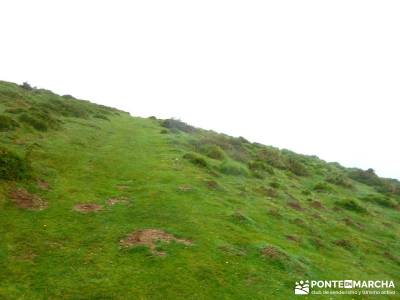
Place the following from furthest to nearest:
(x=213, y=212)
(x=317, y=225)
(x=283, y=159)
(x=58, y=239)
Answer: (x=283, y=159), (x=317, y=225), (x=213, y=212), (x=58, y=239)

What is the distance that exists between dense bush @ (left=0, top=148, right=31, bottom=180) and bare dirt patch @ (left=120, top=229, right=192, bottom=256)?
9.00 meters

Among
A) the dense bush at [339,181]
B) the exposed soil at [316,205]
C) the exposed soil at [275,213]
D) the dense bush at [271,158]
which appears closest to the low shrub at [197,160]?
the exposed soil at [275,213]

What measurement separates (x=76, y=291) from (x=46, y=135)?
90.3ft

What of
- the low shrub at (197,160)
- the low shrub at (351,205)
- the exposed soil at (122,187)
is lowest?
the exposed soil at (122,187)

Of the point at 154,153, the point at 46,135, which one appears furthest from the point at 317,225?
the point at 46,135

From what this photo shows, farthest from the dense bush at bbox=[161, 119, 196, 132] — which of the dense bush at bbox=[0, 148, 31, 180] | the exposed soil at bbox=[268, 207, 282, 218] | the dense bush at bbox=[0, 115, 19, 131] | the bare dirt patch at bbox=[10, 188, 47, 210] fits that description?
the bare dirt patch at bbox=[10, 188, 47, 210]

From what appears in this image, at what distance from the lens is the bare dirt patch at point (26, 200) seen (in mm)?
26391

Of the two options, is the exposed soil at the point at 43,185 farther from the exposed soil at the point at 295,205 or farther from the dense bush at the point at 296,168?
the dense bush at the point at 296,168

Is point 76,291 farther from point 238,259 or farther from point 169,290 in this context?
point 238,259

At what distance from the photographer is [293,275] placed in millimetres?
24781

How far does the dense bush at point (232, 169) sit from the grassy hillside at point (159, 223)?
16cm

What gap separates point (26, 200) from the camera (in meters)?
27.0

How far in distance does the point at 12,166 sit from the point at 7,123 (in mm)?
14166

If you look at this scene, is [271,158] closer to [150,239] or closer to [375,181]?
[375,181]
